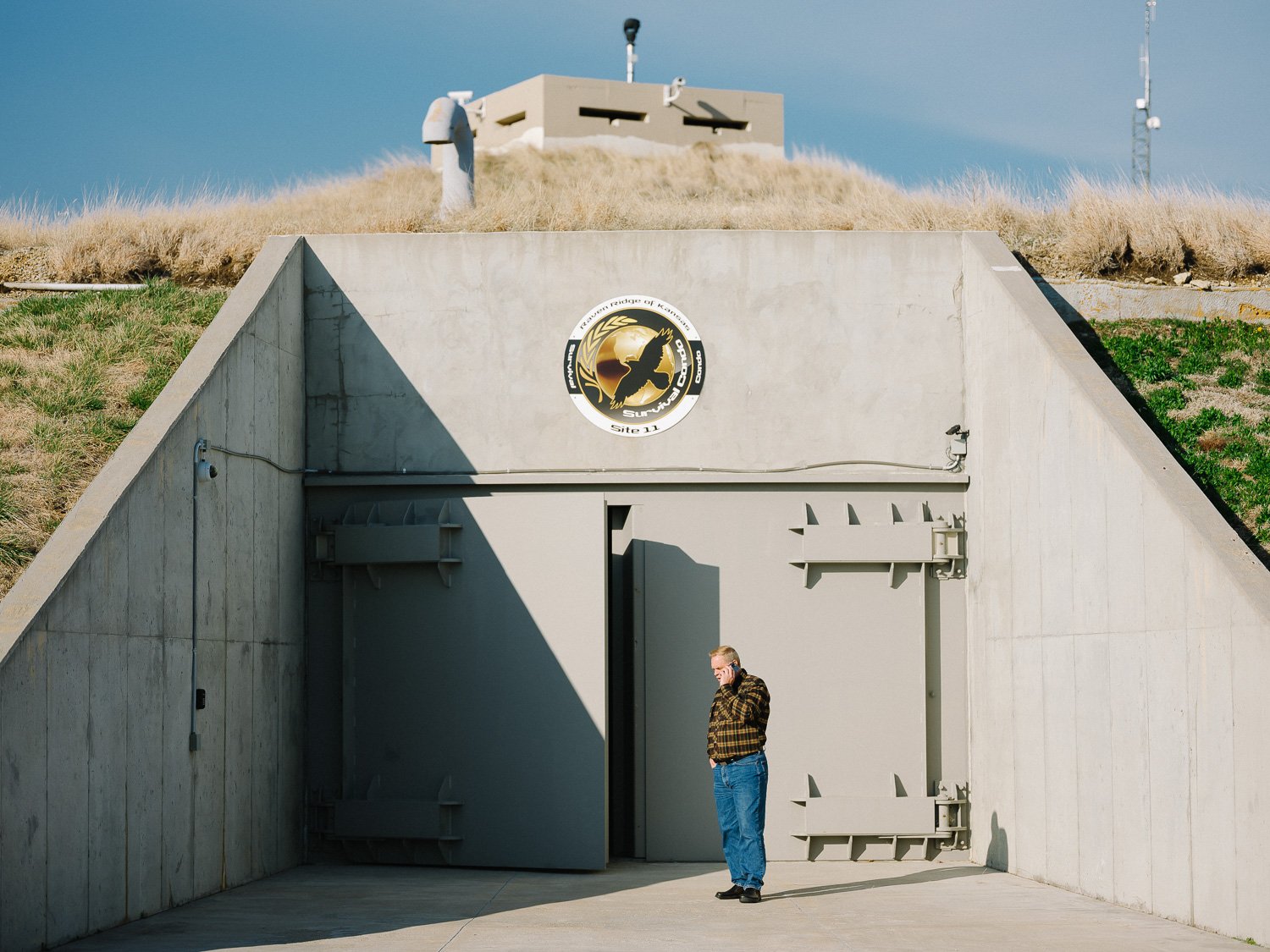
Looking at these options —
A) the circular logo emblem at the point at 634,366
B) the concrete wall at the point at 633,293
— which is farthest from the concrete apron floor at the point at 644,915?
the circular logo emblem at the point at 634,366

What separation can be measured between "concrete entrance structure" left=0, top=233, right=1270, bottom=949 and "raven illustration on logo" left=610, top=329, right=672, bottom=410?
393 millimetres

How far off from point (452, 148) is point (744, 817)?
11121mm

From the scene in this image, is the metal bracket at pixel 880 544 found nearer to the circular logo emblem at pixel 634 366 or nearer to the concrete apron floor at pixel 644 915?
the circular logo emblem at pixel 634 366

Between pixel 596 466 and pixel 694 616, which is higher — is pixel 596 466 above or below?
above

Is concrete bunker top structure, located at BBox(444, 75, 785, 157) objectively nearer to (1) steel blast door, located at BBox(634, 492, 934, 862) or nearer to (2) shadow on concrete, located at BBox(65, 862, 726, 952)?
(1) steel blast door, located at BBox(634, 492, 934, 862)

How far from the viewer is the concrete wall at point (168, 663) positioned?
277 inches

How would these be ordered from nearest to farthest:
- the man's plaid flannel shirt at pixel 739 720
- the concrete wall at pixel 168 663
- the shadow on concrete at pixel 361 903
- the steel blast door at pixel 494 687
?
the concrete wall at pixel 168 663, the shadow on concrete at pixel 361 903, the man's plaid flannel shirt at pixel 739 720, the steel blast door at pixel 494 687

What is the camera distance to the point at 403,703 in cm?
1178

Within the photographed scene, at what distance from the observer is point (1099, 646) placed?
9047mm

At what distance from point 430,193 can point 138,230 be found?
11.8m

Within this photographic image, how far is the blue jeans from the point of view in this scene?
923 centimetres

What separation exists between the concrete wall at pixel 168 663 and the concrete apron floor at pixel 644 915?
15.9 inches

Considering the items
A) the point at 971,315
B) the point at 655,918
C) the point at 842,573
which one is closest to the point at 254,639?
the point at 655,918

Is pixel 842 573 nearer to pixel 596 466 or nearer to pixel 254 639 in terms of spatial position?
pixel 596 466
